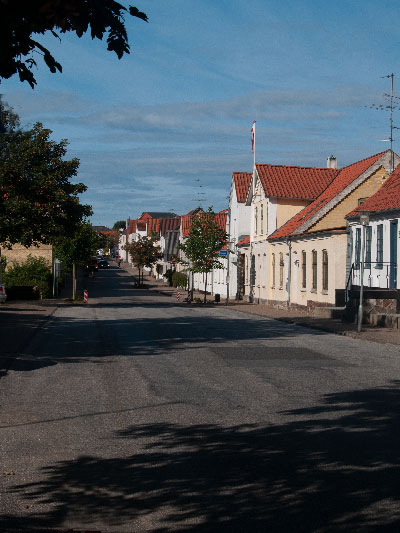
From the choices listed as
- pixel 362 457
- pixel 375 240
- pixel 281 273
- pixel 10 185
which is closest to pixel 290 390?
pixel 362 457

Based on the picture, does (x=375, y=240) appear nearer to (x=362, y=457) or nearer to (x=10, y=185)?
(x=10, y=185)

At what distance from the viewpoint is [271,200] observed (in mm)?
43781

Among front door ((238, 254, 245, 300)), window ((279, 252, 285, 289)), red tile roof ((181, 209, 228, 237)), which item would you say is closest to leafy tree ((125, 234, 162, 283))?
red tile roof ((181, 209, 228, 237))

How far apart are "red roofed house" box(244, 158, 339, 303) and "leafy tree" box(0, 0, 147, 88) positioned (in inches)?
A: 1489

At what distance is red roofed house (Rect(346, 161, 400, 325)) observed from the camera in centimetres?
2520

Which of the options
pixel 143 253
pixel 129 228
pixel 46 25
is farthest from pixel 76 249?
pixel 129 228

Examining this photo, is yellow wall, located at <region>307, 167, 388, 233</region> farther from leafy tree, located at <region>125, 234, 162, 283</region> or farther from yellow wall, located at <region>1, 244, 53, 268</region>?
leafy tree, located at <region>125, 234, 162, 283</region>

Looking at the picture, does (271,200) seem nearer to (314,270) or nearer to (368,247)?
(314,270)

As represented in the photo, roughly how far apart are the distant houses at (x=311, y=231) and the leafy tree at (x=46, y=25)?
21025 millimetres

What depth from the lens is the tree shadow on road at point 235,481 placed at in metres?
5.15

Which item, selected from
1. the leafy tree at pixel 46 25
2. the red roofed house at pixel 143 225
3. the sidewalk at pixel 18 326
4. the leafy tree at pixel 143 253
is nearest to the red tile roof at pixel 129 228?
the red roofed house at pixel 143 225

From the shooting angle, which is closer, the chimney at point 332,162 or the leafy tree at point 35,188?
the leafy tree at point 35,188

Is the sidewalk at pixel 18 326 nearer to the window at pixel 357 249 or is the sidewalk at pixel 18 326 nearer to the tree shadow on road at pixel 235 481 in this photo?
the tree shadow on road at pixel 235 481

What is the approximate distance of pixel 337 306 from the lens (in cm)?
3191
